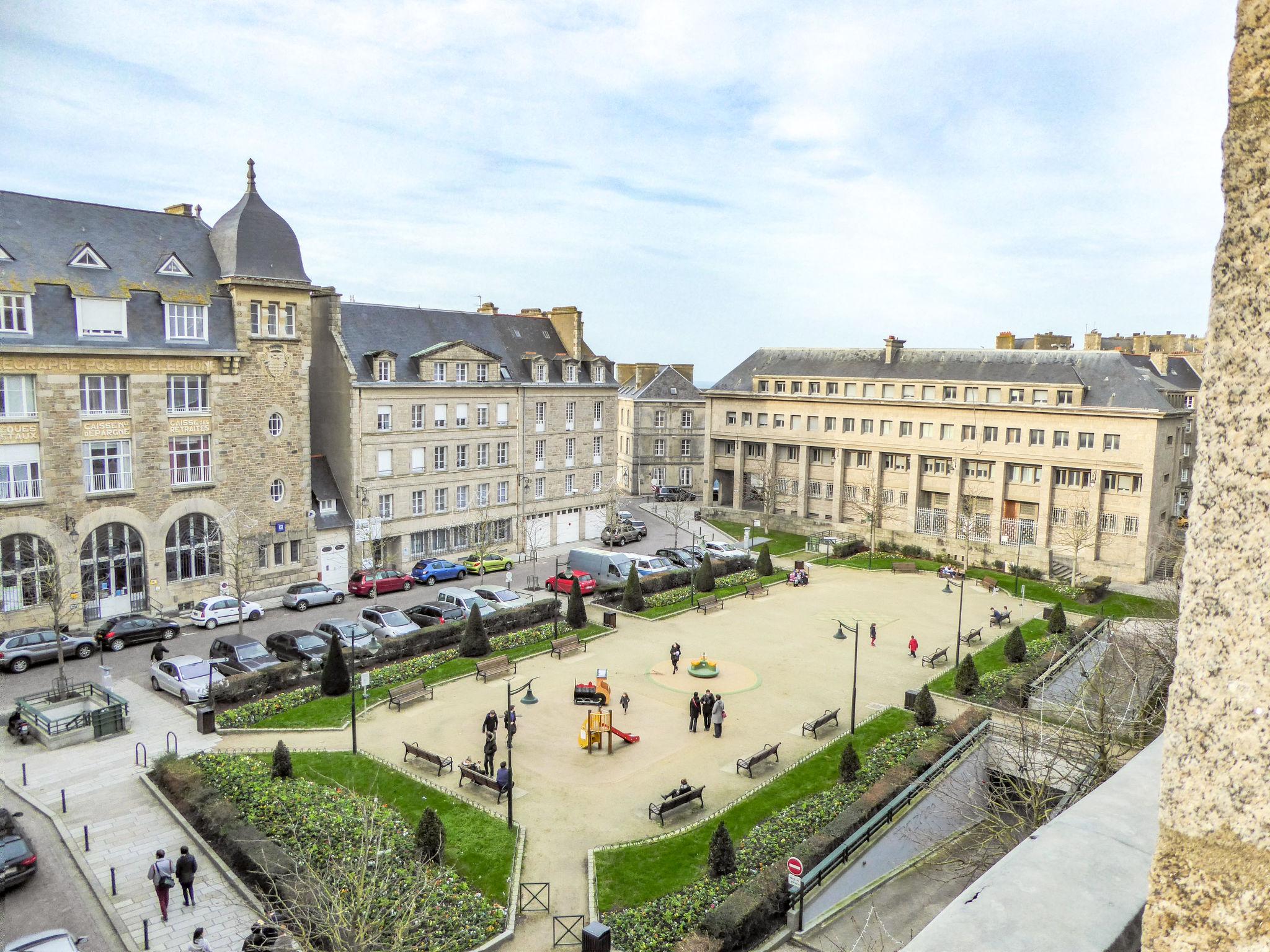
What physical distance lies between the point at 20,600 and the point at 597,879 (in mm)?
29078

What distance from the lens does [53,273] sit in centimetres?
3722

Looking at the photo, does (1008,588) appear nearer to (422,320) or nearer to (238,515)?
(422,320)

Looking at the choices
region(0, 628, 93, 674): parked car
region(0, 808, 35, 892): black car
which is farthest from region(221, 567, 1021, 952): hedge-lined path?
region(0, 628, 93, 674): parked car

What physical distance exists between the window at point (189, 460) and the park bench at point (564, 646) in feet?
61.2

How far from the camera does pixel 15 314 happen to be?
35.6m

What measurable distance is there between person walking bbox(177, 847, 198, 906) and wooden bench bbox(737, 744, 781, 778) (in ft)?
46.2

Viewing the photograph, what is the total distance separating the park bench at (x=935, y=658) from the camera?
3584 cm

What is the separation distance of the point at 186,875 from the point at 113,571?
24.3m

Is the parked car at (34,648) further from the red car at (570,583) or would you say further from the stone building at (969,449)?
the stone building at (969,449)

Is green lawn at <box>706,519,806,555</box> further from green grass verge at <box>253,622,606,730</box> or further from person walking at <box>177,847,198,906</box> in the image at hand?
person walking at <box>177,847,198,906</box>

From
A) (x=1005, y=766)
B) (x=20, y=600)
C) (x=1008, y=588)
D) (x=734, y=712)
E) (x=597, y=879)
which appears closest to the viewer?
(x=597, y=879)

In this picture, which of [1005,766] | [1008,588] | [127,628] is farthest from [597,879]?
[1008,588]

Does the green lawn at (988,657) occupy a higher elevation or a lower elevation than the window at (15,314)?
lower

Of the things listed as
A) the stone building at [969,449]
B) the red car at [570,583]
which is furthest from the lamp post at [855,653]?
the stone building at [969,449]
